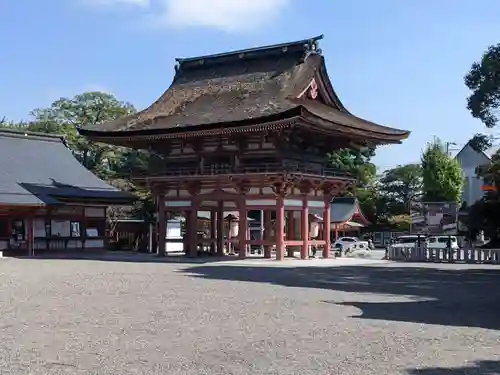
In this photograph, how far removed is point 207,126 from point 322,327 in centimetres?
2008

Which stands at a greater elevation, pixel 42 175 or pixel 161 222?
pixel 42 175

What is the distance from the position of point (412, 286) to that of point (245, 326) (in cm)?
870

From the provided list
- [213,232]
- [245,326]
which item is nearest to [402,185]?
[213,232]

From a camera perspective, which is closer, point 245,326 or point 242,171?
point 245,326

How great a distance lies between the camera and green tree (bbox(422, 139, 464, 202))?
57.3m

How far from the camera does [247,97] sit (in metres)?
32.0

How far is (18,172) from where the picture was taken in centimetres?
3403

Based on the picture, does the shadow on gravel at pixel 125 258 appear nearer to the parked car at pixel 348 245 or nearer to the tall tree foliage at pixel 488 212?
the tall tree foliage at pixel 488 212

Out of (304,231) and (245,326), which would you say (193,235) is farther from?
(245,326)

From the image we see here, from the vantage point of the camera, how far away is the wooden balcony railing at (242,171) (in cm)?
2903

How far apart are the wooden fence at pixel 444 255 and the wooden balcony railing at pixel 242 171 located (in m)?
4.39

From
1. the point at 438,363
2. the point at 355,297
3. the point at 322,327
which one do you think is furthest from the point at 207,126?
the point at 438,363

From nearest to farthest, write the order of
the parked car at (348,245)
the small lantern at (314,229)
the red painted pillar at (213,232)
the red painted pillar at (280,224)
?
the red painted pillar at (280,224) → the red painted pillar at (213,232) → the parked car at (348,245) → the small lantern at (314,229)

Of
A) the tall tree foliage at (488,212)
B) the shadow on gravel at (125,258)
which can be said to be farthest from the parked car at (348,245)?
the tall tree foliage at (488,212)
